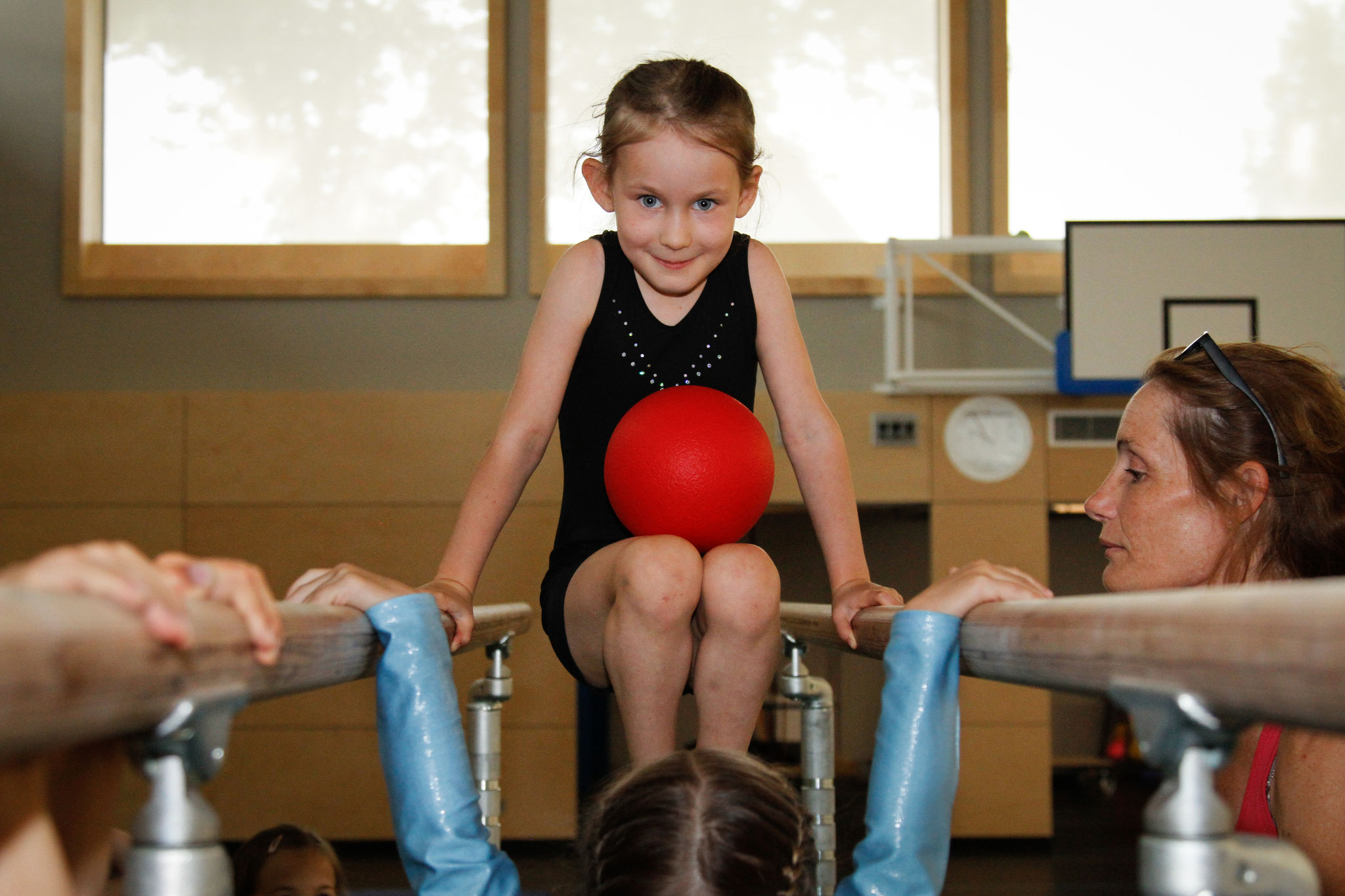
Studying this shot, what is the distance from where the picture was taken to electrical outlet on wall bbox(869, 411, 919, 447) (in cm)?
442

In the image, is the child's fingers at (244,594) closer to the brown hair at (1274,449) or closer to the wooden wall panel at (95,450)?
the brown hair at (1274,449)

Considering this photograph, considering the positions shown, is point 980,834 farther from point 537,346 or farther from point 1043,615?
point 1043,615

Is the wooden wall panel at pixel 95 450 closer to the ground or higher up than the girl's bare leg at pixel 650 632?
higher up

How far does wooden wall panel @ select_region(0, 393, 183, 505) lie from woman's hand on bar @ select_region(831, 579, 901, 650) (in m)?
3.65

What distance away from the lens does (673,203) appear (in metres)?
1.57

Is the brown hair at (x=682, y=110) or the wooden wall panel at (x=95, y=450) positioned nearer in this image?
the brown hair at (x=682, y=110)

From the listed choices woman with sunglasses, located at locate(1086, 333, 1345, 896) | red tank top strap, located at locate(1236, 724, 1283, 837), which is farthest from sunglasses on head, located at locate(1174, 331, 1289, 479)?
red tank top strap, located at locate(1236, 724, 1283, 837)

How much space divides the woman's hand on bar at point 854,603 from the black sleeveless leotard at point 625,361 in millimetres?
423

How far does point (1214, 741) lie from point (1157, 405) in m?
0.92

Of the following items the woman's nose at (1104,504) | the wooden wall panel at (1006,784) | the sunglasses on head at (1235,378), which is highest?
the sunglasses on head at (1235,378)

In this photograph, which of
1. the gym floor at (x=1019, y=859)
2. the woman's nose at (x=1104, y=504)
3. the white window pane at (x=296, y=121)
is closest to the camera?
the woman's nose at (x=1104, y=504)

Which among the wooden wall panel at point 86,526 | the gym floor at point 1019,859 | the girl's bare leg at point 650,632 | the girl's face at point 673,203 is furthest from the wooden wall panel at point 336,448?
the girl's bare leg at point 650,632

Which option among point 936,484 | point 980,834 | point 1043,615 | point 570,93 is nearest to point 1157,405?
point 1043,615

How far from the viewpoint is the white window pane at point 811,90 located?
4980mm
